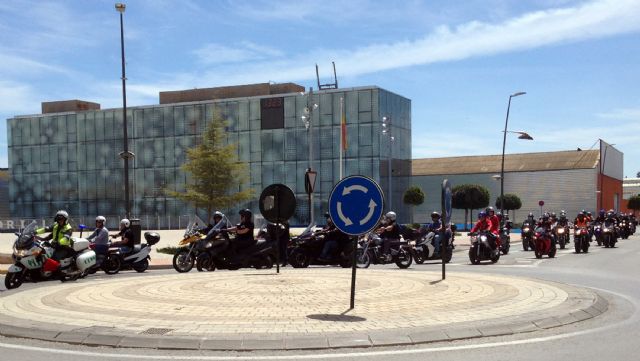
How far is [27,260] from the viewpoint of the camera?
1372 centimetres

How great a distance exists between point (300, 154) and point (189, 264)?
48.5 metres

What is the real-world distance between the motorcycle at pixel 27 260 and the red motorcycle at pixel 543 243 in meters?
15.0

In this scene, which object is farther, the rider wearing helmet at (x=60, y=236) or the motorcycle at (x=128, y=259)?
the motorcycle at (x=128, y=259)

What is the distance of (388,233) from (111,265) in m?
7.36

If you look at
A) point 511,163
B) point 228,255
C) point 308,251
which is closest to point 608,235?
point 308,251

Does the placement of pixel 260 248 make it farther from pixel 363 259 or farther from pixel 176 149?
pixel 176 149

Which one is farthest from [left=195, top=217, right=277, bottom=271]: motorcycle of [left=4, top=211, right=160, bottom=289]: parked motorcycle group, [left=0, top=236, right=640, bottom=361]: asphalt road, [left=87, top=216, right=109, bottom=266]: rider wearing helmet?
[left=0, top=236, right=640, bottom=361]: asphalt road

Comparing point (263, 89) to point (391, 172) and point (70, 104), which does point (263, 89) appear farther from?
point (70, 104)

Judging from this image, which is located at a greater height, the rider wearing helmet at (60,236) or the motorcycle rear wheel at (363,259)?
the rider wearing helmet at (60,236)

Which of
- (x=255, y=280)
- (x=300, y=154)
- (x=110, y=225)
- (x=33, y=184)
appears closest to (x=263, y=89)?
(x=300, y=154)

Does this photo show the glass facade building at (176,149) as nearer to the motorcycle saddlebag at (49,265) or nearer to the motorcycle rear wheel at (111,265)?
the motorcycle rear wheel at (111,265)

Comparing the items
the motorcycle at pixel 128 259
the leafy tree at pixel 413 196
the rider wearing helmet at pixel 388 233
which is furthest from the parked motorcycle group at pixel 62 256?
the leafy tree at pixel 413 196

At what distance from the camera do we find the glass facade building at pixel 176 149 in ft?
208

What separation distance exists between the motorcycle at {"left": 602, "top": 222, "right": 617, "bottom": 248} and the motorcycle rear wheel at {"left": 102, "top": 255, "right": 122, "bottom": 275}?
69.5ft
